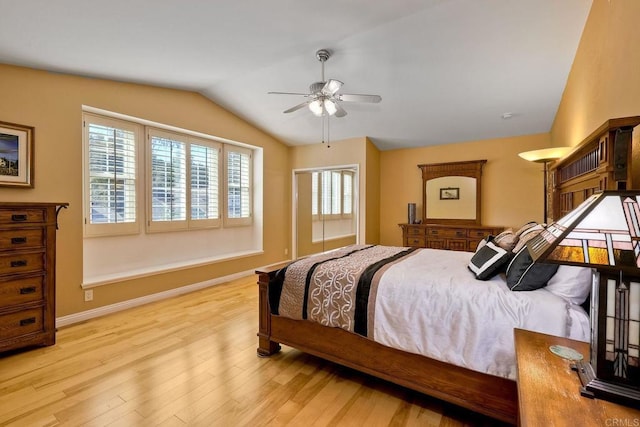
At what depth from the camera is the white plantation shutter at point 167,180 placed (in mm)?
4055

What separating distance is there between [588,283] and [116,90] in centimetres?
463

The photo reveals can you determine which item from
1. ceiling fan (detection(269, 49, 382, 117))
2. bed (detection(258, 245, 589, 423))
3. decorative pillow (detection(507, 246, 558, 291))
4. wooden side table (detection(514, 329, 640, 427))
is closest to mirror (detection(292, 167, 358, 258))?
ceiling fan (detection(269, 49, 382, 117))

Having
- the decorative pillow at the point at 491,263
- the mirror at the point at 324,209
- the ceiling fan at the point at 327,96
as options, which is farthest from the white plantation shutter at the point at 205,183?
the decorative pillow at the point at 491,263

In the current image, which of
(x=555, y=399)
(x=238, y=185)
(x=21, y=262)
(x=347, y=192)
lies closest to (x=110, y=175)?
(x=21, y=262)

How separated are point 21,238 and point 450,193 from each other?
5.38 metres

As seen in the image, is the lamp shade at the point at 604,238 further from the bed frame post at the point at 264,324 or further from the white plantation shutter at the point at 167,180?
the white plantation shutter at the point at 167,180

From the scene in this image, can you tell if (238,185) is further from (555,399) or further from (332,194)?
(555,399)

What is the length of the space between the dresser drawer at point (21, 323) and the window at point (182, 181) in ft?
5.28

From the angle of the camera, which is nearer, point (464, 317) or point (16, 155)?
point (464, 317)

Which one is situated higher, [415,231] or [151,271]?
[415,231]

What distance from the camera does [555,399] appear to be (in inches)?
36.3

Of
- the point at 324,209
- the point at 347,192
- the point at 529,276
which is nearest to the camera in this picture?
the point at 529,276

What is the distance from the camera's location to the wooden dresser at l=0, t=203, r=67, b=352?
2.40 m

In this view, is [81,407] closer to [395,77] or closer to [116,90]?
[116,90]
